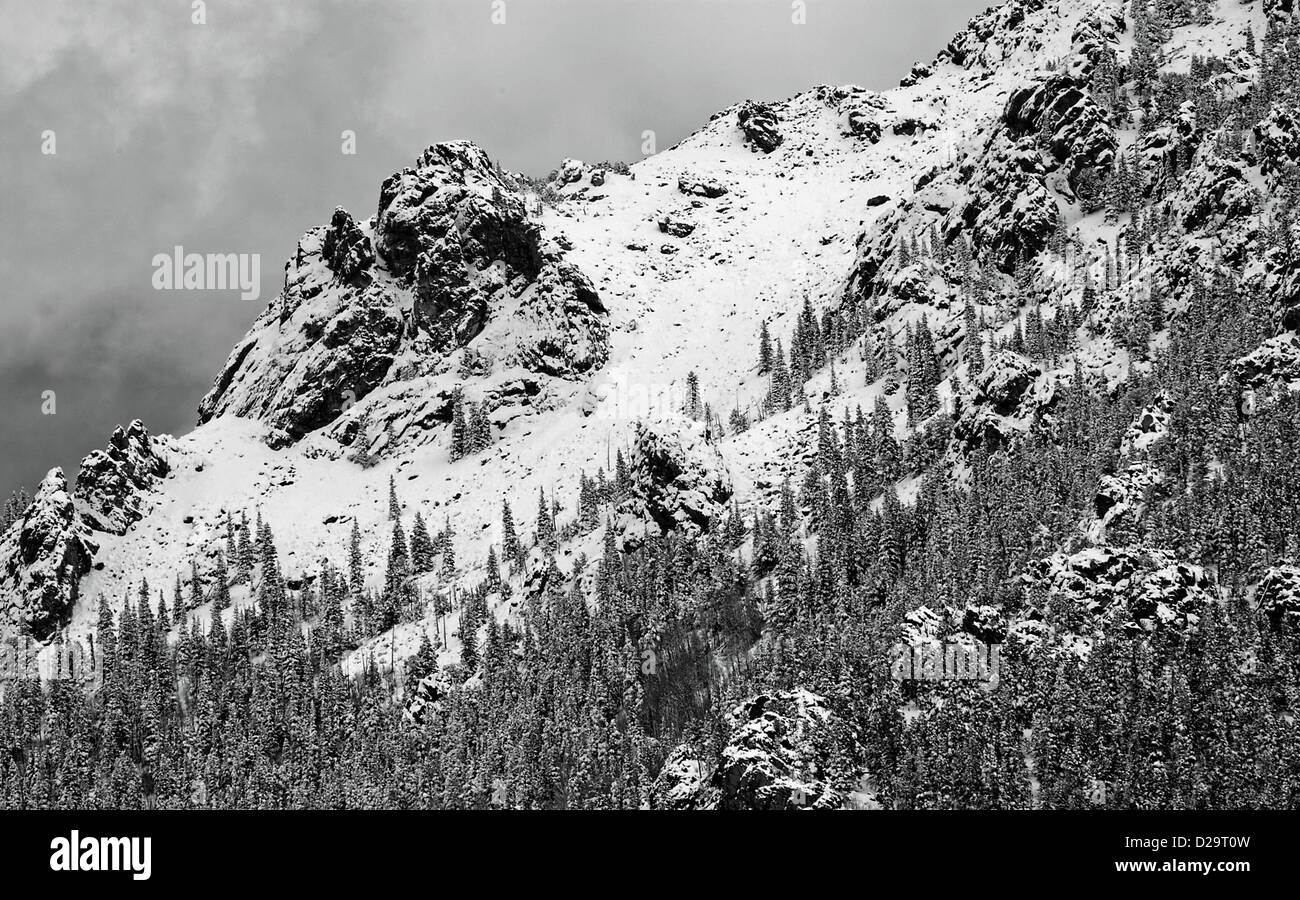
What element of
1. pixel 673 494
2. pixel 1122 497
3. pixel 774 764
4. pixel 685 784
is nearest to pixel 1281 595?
pixel 1122 497

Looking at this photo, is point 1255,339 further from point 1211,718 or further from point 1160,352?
point 1211,718

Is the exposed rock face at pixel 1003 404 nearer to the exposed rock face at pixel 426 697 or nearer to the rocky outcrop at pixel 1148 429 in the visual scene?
the rocky outcrop at pixel 1148 429

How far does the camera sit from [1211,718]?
9656cm

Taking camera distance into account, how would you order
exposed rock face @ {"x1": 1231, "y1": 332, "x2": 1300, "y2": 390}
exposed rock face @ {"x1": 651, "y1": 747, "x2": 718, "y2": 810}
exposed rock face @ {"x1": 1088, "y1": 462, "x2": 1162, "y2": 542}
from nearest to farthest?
exposed rock face @ {"x1": 651, "y1": 747, "x2": 718, "y2": 810}, exposed rock face @ {"x1": 1088, "y1": 462, "x2": 1162, "y2": 542}, exposed rock face @ {"x1": 1231, "y1": 332, "x2": 1300, "y2": 390}

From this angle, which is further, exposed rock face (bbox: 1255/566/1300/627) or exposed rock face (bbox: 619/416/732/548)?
exposed rock face (bbox: 619/416/732/548)

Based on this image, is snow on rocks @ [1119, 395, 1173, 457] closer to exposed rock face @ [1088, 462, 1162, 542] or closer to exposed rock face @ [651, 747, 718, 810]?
exposed rock face @ [1088, 462, 1162, 542]

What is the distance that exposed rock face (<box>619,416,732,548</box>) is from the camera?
190125 millimetres

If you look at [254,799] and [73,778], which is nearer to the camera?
[254,799]

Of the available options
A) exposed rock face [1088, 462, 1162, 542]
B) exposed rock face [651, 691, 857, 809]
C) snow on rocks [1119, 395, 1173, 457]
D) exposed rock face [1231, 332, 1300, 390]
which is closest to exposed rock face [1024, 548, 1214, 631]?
exposed rock face [1088, 462, 1162, 542]

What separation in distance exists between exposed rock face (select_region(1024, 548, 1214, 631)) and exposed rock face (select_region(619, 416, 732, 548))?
7171 cm

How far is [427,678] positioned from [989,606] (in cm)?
8115

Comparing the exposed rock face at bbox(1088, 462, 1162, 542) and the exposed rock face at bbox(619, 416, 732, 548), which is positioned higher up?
the exposed rock face at bbox(619, 416, 732, 548)
